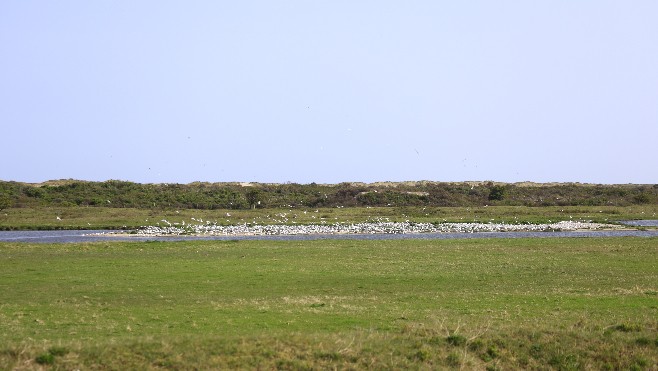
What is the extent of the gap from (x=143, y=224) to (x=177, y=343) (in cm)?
5566

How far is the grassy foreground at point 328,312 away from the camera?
50.5 feet

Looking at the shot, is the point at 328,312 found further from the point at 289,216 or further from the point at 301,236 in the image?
the point at 289,216

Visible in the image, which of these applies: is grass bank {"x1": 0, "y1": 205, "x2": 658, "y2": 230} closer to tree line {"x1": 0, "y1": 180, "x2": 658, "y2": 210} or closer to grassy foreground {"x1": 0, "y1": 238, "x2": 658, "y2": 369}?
tree line {"x1": 0, "y1": 180, "x2": 658, "y2": 210}

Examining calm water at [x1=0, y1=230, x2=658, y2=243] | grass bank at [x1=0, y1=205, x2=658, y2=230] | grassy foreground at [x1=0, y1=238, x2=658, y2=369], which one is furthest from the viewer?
grass bank at [x1=0, y1=205, x2=658, y2=230]

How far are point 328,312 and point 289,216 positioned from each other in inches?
2400

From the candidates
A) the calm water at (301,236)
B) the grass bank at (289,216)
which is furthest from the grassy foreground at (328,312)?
the grass bank at (289,216)

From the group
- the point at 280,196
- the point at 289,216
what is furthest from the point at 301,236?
the point at 280,196

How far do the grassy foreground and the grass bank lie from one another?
107 ft

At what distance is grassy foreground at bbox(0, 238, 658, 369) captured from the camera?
15383mm

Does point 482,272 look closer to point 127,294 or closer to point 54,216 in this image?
point 127,294

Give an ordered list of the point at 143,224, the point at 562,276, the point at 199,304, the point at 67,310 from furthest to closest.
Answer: the point at 143,224 < the point at 562,276 < the point at 199,304 < the point at 67,310

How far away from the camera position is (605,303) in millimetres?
22375

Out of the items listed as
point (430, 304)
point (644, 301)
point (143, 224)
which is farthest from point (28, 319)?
point (143, 224)

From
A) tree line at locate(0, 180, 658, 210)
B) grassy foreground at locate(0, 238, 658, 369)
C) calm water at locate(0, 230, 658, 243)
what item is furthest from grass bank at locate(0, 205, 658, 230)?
grassy foreground at locate(0, 238, 658, 369)
